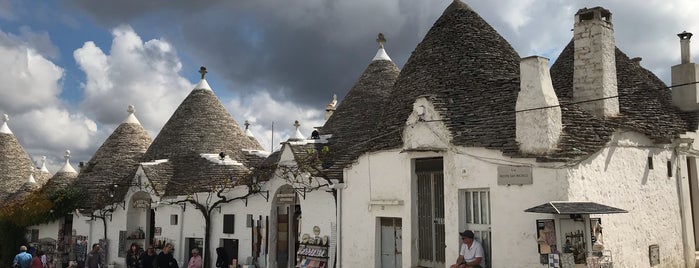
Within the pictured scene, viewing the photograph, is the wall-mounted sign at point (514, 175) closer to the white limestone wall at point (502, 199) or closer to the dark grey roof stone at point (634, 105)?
the white limestone wall at point (502, 199)

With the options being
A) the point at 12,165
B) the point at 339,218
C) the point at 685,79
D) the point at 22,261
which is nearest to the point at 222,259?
the point at 339,218

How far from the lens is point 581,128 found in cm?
1144

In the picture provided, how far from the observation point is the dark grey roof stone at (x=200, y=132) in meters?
22.4

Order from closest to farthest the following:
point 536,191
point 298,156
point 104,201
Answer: point 536,191 → point 298,156 → point 104,201

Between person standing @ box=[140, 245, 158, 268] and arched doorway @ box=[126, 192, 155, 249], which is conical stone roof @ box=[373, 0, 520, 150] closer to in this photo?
person standing @ box=[140, 245, 158, 268]

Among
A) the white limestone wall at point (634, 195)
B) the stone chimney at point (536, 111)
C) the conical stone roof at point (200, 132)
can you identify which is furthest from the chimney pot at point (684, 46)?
the conical stone roof at point (200, 132)

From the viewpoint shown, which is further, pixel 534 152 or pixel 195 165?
pixel 195 165

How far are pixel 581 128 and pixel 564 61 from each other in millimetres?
5671

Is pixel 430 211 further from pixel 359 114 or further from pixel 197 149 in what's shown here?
pixel 197 149

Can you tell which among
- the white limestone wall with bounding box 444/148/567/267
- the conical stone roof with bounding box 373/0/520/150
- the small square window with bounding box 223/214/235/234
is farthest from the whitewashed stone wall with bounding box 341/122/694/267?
the small square window with bounding box 223/214/235/234

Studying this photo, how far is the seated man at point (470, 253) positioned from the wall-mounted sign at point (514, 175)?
3.88ft

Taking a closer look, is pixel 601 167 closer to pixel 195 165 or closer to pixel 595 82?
pixel 595 82

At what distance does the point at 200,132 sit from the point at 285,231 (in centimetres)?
764

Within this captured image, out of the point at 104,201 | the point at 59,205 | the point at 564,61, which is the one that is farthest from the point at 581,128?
the point at 59,205
